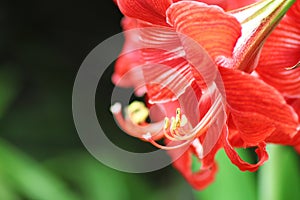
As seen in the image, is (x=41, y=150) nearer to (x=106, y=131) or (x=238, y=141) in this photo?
(x=106, y=131)

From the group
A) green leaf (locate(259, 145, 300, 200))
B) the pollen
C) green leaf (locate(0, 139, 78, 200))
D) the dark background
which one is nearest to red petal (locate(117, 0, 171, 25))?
the pollen

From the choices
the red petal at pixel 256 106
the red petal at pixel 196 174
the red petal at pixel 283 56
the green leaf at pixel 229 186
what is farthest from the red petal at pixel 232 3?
the green leaf at pixel 229 186

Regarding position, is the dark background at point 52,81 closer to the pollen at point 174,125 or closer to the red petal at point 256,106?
the pollen at point 174,125

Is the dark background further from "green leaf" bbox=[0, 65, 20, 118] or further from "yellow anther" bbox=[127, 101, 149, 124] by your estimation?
"yellow anther" bbox=[127, 101, 149, 124]

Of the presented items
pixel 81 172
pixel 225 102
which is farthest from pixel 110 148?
pixel 225 102

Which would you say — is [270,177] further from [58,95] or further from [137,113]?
[58,95]

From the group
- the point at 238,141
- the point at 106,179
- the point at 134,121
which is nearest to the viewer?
the point at 238,141
